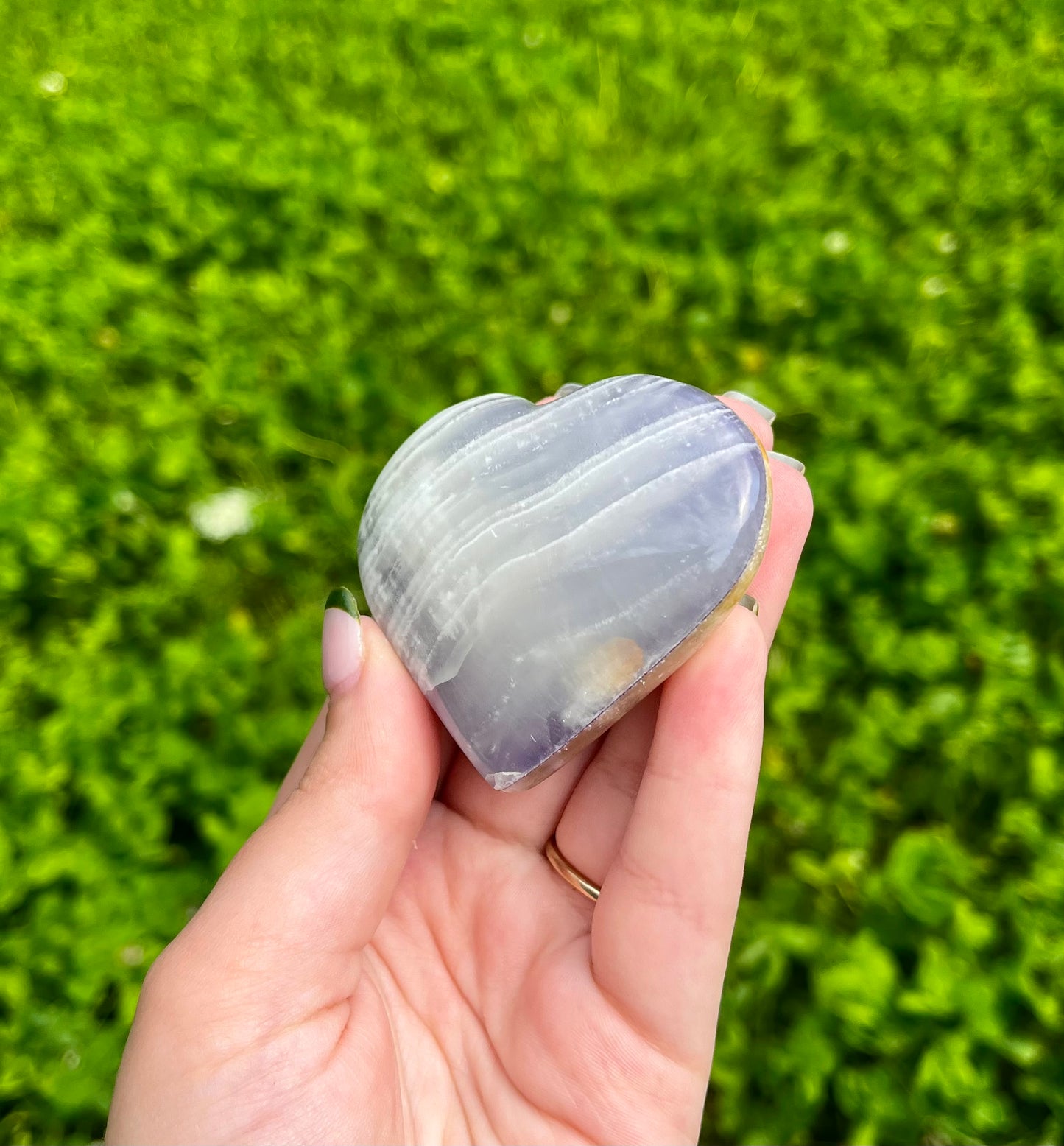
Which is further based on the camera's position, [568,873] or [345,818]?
[568,873]

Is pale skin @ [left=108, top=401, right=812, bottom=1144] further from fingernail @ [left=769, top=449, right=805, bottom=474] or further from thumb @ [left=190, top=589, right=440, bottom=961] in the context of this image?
fingernail @ [left=769, top=449, right=805, bottom=474]

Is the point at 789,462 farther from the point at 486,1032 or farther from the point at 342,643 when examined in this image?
the point at 486,1032

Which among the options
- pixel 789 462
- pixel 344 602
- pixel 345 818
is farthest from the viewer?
pixel 789 462

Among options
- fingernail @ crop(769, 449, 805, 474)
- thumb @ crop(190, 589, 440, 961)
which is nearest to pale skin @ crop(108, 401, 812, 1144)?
thumb @ crop(190, 589, 440, 961)

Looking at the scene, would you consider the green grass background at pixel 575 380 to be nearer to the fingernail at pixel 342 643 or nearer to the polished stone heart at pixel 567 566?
the fingernail at pixel 342 643

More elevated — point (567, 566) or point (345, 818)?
point (567, 566)

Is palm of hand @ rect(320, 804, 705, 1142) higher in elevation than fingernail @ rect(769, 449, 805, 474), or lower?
lower

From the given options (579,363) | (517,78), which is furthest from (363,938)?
(517,78)

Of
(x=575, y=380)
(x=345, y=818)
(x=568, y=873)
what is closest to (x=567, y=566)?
(x=345, y=818)
